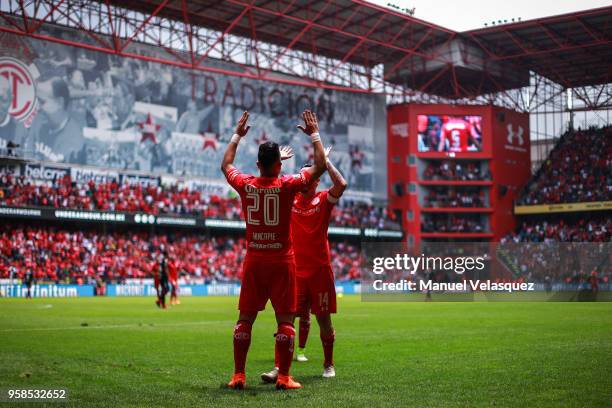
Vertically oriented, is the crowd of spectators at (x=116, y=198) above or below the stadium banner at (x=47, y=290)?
above

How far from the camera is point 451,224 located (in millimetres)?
70812

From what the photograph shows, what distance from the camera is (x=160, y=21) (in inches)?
2237

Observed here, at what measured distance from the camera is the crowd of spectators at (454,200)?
71.1 metres

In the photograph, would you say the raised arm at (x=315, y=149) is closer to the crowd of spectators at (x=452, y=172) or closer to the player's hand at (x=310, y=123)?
the player's hand at (x=310, y=123)

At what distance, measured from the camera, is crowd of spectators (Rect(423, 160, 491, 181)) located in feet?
235

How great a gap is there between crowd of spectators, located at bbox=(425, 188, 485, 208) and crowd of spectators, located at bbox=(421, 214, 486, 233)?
1.33 meters

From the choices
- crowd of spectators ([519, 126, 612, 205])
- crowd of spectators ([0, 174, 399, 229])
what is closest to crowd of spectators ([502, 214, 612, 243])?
crowd of spectators ([519, 126, 612, 205])

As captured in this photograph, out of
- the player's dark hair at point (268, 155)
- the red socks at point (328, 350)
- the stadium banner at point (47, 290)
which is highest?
the player's dark hair at point (268, 155)

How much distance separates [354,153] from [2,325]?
177ft

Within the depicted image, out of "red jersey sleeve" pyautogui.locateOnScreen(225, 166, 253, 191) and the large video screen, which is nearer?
"red jersey sleeve" pyautogui.locateOnScreen(225, 166, 253, 191)

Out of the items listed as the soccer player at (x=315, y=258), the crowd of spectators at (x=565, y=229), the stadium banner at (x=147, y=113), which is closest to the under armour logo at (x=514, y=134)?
the crowd of spectators at (x=565, y=229)

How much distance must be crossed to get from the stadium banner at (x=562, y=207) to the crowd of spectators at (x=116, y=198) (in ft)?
56.0

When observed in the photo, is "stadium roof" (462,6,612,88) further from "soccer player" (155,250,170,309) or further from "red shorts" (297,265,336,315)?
"red shorts" (297,265,336,315)

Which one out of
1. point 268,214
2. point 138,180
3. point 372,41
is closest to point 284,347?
point 268,214
